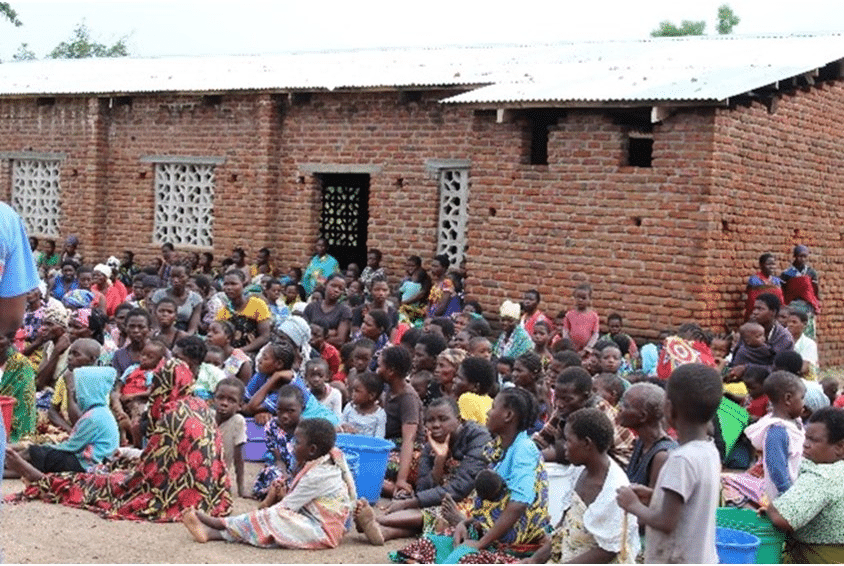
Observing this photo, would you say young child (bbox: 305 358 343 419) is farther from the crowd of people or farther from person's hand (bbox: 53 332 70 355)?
person's hand (bbox: 53 332 70 355)

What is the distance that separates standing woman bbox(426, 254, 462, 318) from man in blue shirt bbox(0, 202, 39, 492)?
9.07m

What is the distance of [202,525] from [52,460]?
150 centimetres

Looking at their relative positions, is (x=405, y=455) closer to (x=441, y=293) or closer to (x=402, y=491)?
(x=402, y=491)

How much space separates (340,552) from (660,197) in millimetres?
A: 6164

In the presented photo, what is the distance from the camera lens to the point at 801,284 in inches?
493

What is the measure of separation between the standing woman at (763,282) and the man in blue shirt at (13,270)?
359 inches

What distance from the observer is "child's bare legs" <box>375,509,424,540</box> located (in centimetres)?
689

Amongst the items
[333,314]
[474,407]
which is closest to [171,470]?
[474,407]

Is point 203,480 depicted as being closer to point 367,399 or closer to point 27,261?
point 367,399

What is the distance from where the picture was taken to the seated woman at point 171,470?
7.08 m

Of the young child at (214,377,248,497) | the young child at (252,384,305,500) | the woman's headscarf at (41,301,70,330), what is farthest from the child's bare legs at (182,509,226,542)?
the woman's headscarf at (41,301,70,330)

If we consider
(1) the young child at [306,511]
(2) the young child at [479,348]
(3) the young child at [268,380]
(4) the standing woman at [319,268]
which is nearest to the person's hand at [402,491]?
(1) the young child at [306,511]

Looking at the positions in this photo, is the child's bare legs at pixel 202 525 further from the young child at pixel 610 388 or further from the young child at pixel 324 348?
the young child at pixel 324 348

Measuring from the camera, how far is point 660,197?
11.7m
